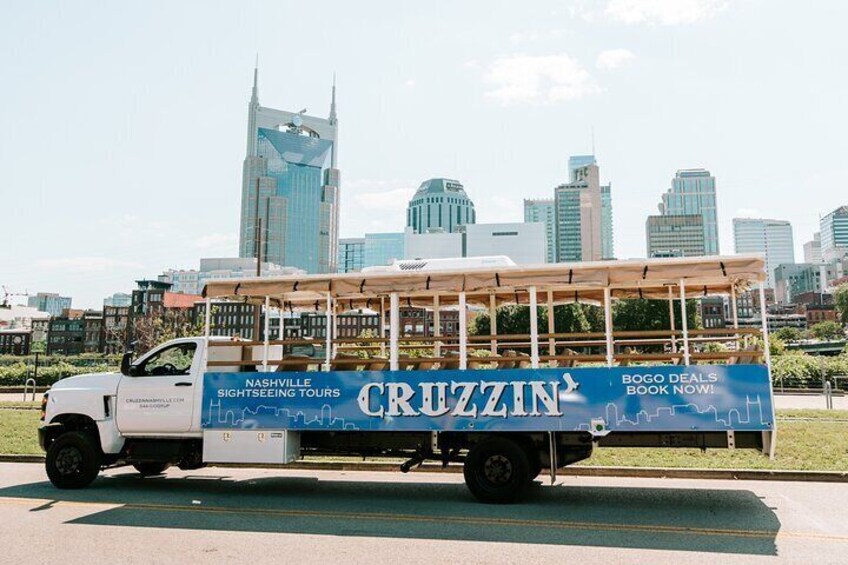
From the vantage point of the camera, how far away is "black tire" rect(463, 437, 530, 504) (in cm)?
946

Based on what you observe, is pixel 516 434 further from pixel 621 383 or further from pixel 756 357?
pixel 756 357

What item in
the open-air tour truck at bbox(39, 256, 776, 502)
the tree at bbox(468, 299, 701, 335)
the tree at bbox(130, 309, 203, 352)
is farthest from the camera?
the tree at bbox(468, 299, 701, 335)

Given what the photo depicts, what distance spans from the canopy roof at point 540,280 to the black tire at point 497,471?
240cm

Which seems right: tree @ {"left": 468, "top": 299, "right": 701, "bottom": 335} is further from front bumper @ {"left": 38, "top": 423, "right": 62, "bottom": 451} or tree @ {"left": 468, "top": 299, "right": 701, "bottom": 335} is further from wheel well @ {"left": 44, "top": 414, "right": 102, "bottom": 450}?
front bumper @ {"left": 38, "top": 423, "right": 62, "bottom": 451}

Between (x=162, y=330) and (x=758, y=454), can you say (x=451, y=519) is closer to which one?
(x=758, y=454)

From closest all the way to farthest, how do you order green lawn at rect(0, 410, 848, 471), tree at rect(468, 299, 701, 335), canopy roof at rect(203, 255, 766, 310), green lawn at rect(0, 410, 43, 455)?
1. canopy roof at rect(203, 255, 766, 310)
2. green lawn at rect(0, 410, 848, 471)
3. green lawn at rect(0, 410, 43, 455)
4. tree at rect(468, 299, 701, 335)

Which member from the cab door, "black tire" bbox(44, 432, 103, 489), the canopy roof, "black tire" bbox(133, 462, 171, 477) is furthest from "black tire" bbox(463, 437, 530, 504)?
"black tire" bbox(44, 432, 103, 489)

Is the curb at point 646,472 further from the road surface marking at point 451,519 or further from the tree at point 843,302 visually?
the tree at point 843,302

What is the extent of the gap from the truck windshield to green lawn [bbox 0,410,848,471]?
5.34m

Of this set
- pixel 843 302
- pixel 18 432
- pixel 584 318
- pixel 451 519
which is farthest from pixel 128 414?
pixel 843 302

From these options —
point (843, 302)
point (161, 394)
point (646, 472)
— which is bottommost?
point (646, 472)

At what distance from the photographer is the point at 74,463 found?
10.9 meters

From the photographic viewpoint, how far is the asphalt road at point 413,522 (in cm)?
688

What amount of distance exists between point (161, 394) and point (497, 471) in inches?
221
